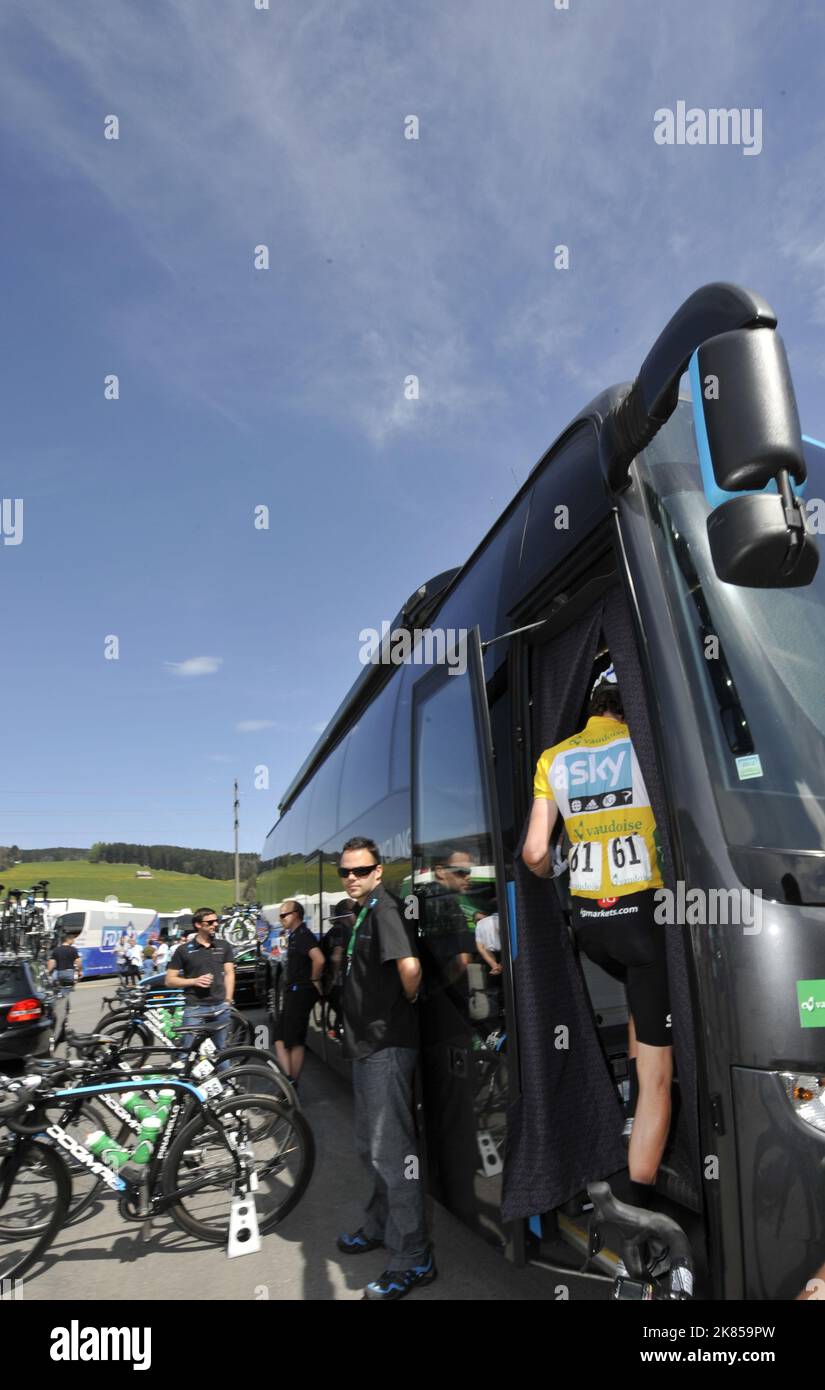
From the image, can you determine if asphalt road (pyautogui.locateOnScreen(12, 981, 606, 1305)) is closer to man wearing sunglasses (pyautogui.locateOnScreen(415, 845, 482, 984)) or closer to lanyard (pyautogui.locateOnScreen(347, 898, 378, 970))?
man wearing sunglasses (pyautogui.locateOnScreen(415, 845, 482, 984))

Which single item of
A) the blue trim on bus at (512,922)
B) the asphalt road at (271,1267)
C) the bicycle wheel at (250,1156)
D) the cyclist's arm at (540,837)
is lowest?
the asphalt road at (271,1267)

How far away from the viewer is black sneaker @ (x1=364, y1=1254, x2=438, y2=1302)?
134 inches

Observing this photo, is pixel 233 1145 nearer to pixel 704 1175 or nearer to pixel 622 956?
pixel 622 956

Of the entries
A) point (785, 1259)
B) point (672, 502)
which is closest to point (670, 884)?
point (785, 1259)

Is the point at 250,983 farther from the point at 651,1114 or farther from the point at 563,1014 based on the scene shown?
the point at 651,1114

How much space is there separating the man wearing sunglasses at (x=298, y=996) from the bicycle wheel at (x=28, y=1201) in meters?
3.33

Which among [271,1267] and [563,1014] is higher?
[563,1014]

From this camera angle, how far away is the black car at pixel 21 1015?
6.96 m

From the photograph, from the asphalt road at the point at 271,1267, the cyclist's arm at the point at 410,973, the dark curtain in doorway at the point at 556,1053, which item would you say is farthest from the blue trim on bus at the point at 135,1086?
the dark curtain in doorway at the point at 556,1053

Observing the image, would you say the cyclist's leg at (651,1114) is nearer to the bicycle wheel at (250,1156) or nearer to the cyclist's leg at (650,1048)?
the cyclist's leg at (650,1048)

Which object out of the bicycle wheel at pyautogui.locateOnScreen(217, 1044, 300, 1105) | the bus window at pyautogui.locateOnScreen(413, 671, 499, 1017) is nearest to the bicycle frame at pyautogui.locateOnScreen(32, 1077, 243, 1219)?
the bicycle wheel at pyautogui.locateOnScreen(217, 1044, 300, 1105)

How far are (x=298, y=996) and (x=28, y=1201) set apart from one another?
345 cm

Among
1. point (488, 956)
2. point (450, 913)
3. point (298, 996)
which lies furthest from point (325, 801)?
point (488, 956)

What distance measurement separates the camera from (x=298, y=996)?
723 centimetres
